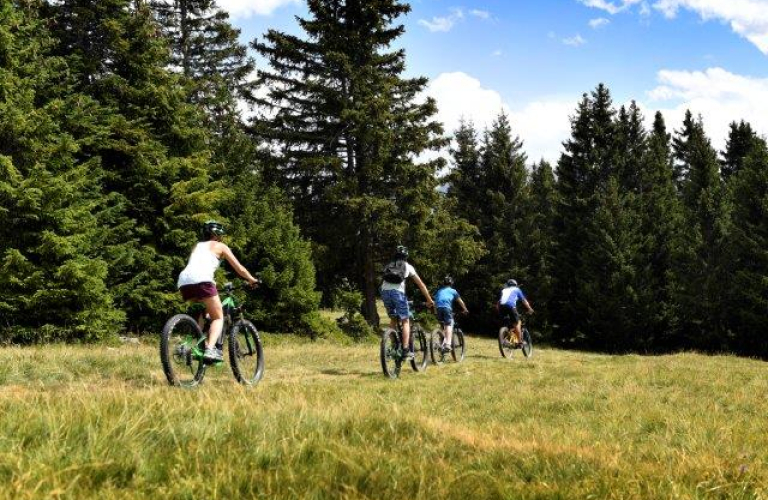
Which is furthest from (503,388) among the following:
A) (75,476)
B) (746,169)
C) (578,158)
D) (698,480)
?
(578,158)

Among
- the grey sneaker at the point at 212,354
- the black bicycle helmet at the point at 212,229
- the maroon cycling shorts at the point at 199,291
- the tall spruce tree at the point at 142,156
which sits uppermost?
the tall spruce tree at the point at 142,156

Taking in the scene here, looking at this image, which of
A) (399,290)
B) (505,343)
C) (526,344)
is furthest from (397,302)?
(526,344)

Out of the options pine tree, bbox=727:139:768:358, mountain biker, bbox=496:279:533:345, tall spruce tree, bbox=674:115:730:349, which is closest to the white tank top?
mountain biker, bbox=496:279:533:345

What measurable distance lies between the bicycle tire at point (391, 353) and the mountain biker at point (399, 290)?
17cm

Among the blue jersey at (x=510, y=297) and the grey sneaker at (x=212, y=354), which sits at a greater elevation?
the blue jersey at (x=510, y=297)

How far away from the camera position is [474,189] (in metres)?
43.2

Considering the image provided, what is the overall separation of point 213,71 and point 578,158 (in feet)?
85.7

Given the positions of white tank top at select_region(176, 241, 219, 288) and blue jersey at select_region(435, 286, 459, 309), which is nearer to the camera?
white tank top at select_region(176, 241, 219, 288)

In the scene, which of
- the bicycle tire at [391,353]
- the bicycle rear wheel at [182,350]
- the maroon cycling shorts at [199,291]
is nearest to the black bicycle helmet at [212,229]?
the maroon cycling shorts at [199,291]

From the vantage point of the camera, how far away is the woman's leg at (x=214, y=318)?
7645 mm

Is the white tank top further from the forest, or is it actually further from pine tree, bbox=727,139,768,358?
pine tree, bbox=727,139,768,358

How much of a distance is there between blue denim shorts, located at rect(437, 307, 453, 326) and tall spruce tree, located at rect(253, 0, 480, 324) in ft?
33.9

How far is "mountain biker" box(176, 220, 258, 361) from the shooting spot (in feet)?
24.5

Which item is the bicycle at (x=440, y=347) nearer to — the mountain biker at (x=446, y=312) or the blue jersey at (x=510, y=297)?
the mountain biker at (x=446, y=312)
